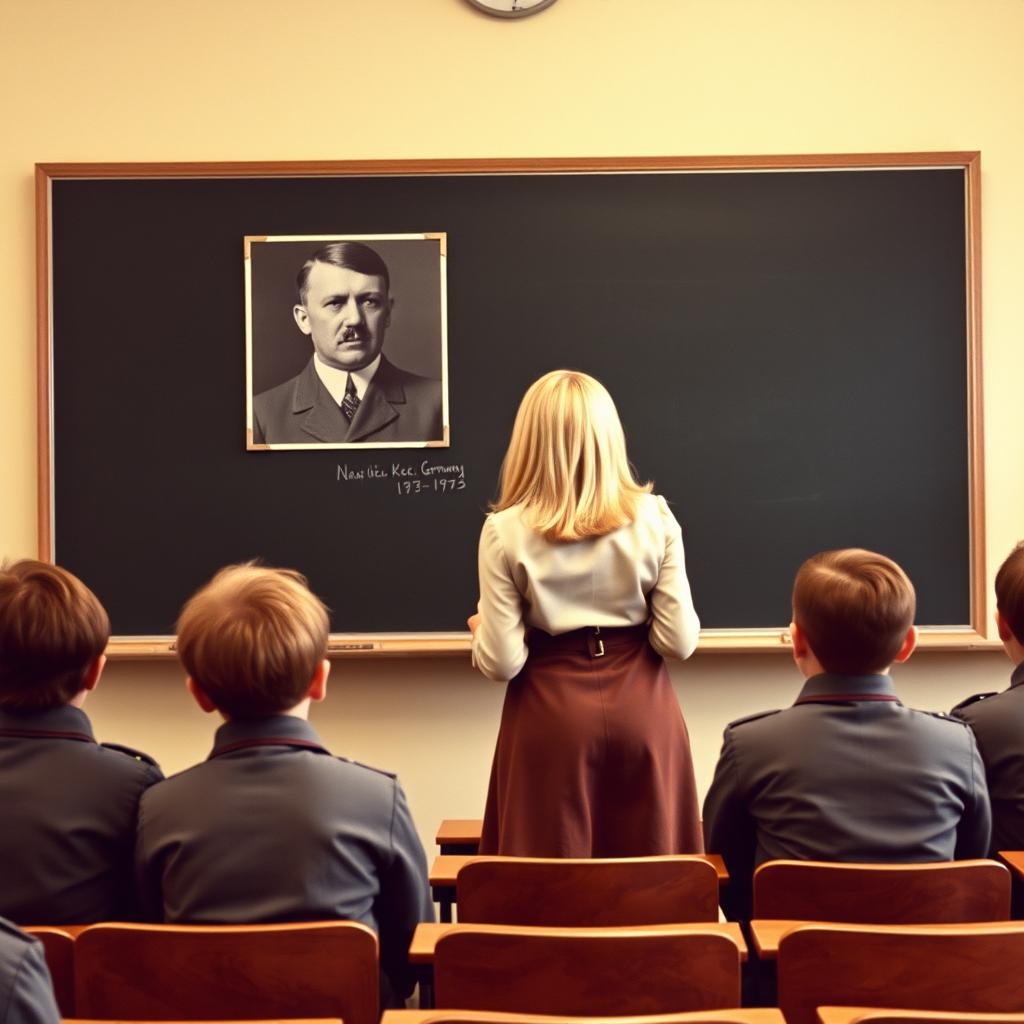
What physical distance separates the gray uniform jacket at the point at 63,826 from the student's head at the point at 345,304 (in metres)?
2.06

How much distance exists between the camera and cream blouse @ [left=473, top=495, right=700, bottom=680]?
2502mm

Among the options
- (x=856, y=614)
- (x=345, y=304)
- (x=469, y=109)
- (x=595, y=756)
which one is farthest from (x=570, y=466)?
(x=469, y=109)

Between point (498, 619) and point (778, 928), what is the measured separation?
3.64 ft

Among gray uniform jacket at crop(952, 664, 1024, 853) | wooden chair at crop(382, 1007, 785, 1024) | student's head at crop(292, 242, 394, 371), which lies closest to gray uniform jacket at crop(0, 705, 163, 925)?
wooden chair at crop(382, 1007, 785, 1024)

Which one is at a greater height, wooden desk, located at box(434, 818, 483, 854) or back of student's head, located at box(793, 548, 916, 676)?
back of student's head, located at box(793, 548, 916, 676)

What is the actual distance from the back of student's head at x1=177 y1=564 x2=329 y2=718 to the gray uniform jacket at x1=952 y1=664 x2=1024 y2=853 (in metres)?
1.25

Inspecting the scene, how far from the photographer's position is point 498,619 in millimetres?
2506

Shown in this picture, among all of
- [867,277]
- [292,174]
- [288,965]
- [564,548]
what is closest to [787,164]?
[867,277]

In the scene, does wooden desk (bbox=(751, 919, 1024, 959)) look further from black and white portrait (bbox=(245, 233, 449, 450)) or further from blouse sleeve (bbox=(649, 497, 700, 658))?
black and white portrait (bbox=(245, 233, 449, 450))

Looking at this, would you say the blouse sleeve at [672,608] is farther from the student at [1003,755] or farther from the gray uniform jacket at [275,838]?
the gray uniform jacket at [275,838]

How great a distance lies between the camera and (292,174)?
3.66 meters

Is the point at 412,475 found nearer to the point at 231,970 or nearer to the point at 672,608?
the point at 672,608

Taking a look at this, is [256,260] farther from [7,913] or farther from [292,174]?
[7,913]

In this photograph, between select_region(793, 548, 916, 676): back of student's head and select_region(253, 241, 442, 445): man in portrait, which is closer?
select_region(793, 548, 916, 676): back of student's head
